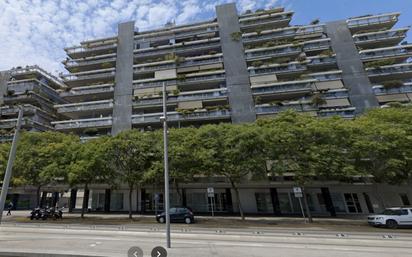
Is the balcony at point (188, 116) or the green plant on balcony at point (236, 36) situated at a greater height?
the green plant on balcony at point (236, 36)

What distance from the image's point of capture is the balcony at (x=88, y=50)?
143ft

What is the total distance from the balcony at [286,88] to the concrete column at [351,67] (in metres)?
6.04

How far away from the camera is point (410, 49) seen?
37562 millimetres

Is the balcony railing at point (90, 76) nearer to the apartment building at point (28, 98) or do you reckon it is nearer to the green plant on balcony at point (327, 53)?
the apartment building at point (28, 98)

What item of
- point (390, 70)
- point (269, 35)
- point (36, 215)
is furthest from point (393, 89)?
point (36, 215)

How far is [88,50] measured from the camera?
4444cm

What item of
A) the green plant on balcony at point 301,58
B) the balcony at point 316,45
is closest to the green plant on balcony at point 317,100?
the green plant on balcony at point 301,58

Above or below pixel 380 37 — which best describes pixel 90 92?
below

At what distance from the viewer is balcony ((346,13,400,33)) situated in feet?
132

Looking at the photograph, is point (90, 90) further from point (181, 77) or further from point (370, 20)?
point (370, 20)

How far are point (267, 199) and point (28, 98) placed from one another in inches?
1790

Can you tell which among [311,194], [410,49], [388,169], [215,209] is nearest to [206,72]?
[215,209]

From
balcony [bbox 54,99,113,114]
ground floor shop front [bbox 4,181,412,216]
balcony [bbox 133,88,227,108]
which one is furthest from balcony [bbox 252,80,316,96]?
balcony [bbox 54,99,113,114]

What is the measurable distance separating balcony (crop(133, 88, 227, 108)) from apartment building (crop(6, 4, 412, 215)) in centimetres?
16
